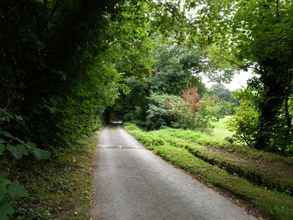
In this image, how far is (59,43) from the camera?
7.41 metres

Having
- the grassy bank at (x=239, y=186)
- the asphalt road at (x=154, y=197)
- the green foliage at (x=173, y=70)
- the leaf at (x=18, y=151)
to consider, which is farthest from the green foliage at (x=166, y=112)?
the leaf at (x=18, y=151)

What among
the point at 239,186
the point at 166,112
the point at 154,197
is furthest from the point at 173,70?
the point at 154,197

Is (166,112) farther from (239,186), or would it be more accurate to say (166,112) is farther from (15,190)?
(15,190)

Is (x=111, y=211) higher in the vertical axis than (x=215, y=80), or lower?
lower

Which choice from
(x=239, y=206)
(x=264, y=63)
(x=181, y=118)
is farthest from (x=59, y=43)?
(x=181, y=118)

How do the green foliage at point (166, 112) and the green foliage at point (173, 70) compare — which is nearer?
the green foliage at point (166, 112)

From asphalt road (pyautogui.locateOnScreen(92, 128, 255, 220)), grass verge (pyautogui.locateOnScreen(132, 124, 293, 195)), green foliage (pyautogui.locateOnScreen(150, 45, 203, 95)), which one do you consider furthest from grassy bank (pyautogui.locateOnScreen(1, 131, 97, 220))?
green foliage (pyautogui.locateOnScreen(150, 45, 203, 95))

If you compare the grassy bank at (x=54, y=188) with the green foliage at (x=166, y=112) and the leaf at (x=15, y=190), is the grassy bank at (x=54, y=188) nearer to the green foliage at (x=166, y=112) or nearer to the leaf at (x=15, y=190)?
the leaf at (x=15, y=190)

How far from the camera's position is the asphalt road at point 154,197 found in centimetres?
574

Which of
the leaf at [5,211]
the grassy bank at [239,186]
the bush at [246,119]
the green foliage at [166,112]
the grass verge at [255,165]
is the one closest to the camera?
the leaf at [5,211]

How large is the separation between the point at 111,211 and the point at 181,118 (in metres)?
19.7

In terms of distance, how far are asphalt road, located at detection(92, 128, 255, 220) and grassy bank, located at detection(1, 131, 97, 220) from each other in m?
0.35

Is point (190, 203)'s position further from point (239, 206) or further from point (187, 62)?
point (187, 62)

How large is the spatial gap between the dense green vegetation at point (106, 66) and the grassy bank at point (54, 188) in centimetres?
8
